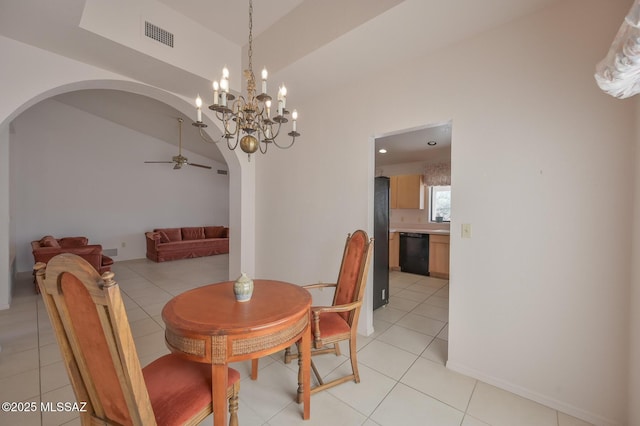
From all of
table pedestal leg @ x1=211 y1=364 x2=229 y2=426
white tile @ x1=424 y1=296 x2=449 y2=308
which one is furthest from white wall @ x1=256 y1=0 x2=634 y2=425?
table pedestal leg @ x1=211 y1=364 x2=229 y2=426

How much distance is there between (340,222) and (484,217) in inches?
53.8

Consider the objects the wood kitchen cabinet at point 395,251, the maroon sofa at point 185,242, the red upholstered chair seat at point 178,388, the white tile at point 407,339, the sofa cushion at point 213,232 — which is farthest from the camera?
the sofa cushion at point 213,232

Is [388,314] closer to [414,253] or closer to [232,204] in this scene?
[414,253]

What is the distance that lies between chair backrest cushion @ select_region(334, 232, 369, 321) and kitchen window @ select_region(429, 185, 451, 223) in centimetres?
445

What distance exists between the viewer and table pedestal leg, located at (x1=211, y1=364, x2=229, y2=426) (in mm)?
1152

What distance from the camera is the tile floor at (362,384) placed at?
1.60 metres

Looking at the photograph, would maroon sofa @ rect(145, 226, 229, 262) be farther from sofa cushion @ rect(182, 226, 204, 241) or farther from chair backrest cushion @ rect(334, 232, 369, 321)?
chair backrest cushion @ rect(334, 232, 369, 321)

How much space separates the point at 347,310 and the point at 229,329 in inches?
36.1

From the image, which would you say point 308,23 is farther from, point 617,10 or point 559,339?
point 559,339

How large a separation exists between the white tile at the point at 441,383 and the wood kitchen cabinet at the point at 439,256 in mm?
2976

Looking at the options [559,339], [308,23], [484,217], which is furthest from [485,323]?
[308,23]

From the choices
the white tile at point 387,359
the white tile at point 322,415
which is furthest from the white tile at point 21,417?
the white tile at point 387,359

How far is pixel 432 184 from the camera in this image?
5555 mm

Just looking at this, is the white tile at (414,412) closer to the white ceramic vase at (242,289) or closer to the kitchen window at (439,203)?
the white ceramic vase at (242,289)
